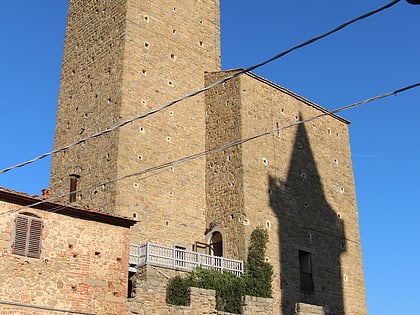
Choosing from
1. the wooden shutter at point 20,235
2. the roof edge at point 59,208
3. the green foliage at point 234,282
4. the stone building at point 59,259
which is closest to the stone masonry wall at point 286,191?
the green foliage at point 234,282

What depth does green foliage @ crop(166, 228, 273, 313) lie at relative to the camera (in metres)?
22.8

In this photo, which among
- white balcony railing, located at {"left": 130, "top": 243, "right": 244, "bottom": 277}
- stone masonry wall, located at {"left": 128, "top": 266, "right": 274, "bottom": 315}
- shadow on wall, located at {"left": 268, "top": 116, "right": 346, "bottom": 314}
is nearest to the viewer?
stone masonry wall, located at {"left": 128, "top": 266, "right": 274, "bottom": 315}

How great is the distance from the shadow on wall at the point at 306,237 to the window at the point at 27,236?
496 inches

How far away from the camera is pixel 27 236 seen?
17.7 meters

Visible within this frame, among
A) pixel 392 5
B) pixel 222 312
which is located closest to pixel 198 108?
pixel 222 312

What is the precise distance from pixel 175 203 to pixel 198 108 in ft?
17.5

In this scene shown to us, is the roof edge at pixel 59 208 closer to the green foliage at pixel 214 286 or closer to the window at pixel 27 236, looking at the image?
the window at pixel 27 236

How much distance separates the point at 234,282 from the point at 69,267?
8.51 m

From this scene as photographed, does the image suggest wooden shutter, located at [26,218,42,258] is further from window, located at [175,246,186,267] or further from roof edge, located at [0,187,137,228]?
window, located at [175,246,186,267]

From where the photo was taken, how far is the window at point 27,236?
1756cm

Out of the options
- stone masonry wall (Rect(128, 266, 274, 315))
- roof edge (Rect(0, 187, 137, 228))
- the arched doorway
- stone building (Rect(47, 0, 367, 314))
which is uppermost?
stone building (Rect(47, 0, 367, 314))

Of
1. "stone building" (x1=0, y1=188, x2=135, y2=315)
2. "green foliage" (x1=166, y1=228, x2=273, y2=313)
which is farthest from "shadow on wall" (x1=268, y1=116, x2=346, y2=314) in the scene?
"stone building" (x1=0, y1=188, x2=135, y2=315)

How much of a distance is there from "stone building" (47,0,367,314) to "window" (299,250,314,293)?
6 cm

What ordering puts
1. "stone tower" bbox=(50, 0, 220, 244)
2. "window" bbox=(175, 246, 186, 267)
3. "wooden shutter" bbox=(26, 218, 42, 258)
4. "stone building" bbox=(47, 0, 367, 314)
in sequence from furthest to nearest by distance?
1. "stone building" bbox=(47, 0, 367, 314)
2. "stone tower" bbox=(50, 0, 220, 244)
3. "window" bbox=(175, 246, 186, 267)
4. "wooden shutter" bbox=(26, 218, 42, 258)
